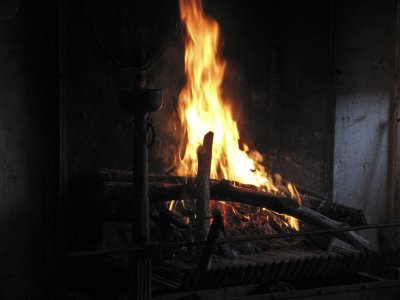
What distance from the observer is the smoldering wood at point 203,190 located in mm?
3822

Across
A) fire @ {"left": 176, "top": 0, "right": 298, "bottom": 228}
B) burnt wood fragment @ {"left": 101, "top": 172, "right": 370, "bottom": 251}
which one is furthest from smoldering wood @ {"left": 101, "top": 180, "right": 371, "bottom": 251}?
fire @ {"left": 176, "top": 0, "right": 298, "bottom": 228}

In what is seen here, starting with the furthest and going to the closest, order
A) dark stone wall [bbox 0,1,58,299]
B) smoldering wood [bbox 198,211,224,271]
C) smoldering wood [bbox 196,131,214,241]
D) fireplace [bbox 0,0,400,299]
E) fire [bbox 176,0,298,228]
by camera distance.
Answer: fire [bbox 176,0,298,228]
dark stone wall [bbox 0,1,58,299]
smoldering wood [bbox 196,131,214,241]
fireplace [bbox 0,0,400,299]
smoldering wood [bbox 198,211,224,271]

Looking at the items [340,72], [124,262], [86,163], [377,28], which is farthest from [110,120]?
[377,28]

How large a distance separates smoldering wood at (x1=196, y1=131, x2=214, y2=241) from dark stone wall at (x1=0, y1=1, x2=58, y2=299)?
977 millimetres

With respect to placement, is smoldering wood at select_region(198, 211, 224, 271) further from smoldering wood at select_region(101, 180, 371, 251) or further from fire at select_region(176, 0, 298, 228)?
fire at select_region(176, 0, 298, 228)

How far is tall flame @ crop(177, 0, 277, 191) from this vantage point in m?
4.73

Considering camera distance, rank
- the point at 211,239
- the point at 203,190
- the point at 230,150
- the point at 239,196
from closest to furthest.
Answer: the point at 211,239, the point at 203,190, the point at 239,196, the point at 230,150

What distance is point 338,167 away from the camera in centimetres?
511

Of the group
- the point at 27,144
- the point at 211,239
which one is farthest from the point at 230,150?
the point at 211,239

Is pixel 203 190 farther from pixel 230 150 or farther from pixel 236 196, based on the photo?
pixel 230 150

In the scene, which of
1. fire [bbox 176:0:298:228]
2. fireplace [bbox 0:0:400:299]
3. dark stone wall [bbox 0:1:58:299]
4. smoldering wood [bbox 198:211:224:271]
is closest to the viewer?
smoldering wood [bbox 198:211:224:271]

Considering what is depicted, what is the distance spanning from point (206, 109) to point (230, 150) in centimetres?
35

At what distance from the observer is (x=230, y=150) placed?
484 centimetres

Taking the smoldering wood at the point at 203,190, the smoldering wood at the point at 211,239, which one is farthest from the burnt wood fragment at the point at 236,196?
the smoldering wood at the point at 211,239
